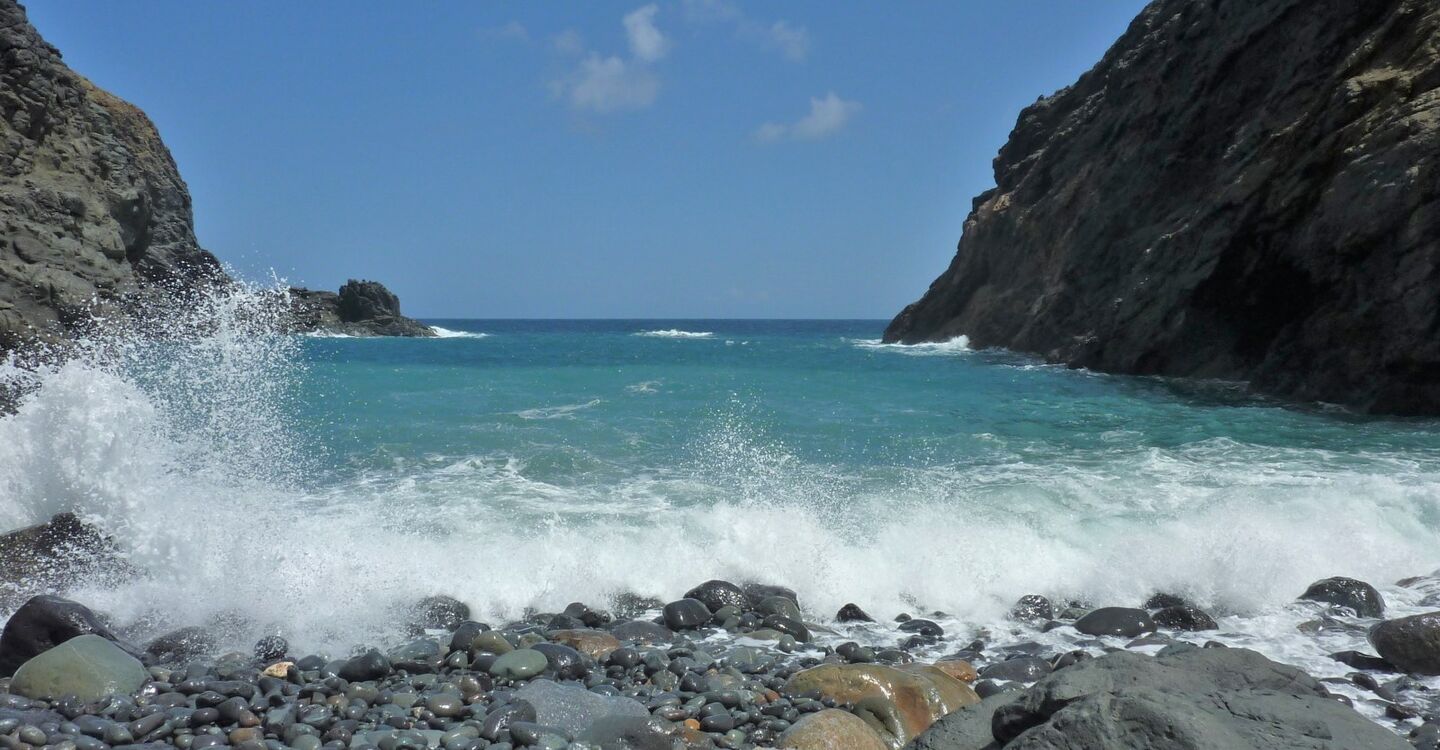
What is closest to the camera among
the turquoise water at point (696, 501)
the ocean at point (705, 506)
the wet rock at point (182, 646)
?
the wet rock at point (182, 646)

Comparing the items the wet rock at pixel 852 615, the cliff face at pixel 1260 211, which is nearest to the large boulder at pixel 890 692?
the wet rock at pixel 852 615

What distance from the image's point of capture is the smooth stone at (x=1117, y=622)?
7.08 meters

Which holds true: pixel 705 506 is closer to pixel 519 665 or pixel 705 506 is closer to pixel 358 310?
pixel 519 665

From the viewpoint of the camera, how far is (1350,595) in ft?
24.5

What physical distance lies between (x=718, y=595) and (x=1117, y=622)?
9.82 ft

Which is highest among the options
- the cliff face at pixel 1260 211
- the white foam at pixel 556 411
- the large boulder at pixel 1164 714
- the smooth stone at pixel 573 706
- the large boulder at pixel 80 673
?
the cliff face at pixel 1260 211

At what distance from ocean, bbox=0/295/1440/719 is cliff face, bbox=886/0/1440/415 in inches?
93.1

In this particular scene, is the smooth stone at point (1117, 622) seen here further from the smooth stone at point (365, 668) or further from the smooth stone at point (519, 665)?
the smooth stone at point (365, 668)

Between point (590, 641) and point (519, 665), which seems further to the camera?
point (590, 641)

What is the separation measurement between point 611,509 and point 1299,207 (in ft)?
56.3

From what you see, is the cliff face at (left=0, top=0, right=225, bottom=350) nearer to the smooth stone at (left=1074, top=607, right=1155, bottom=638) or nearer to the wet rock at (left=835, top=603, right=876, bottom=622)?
the wet rock at (left=835, top=603, right=876, bottom=622)

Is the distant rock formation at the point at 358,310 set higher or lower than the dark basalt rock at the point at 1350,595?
higher

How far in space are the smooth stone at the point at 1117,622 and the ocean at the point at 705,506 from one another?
386 mm

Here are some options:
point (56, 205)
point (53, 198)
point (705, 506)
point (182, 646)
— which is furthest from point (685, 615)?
point (53, 198)
